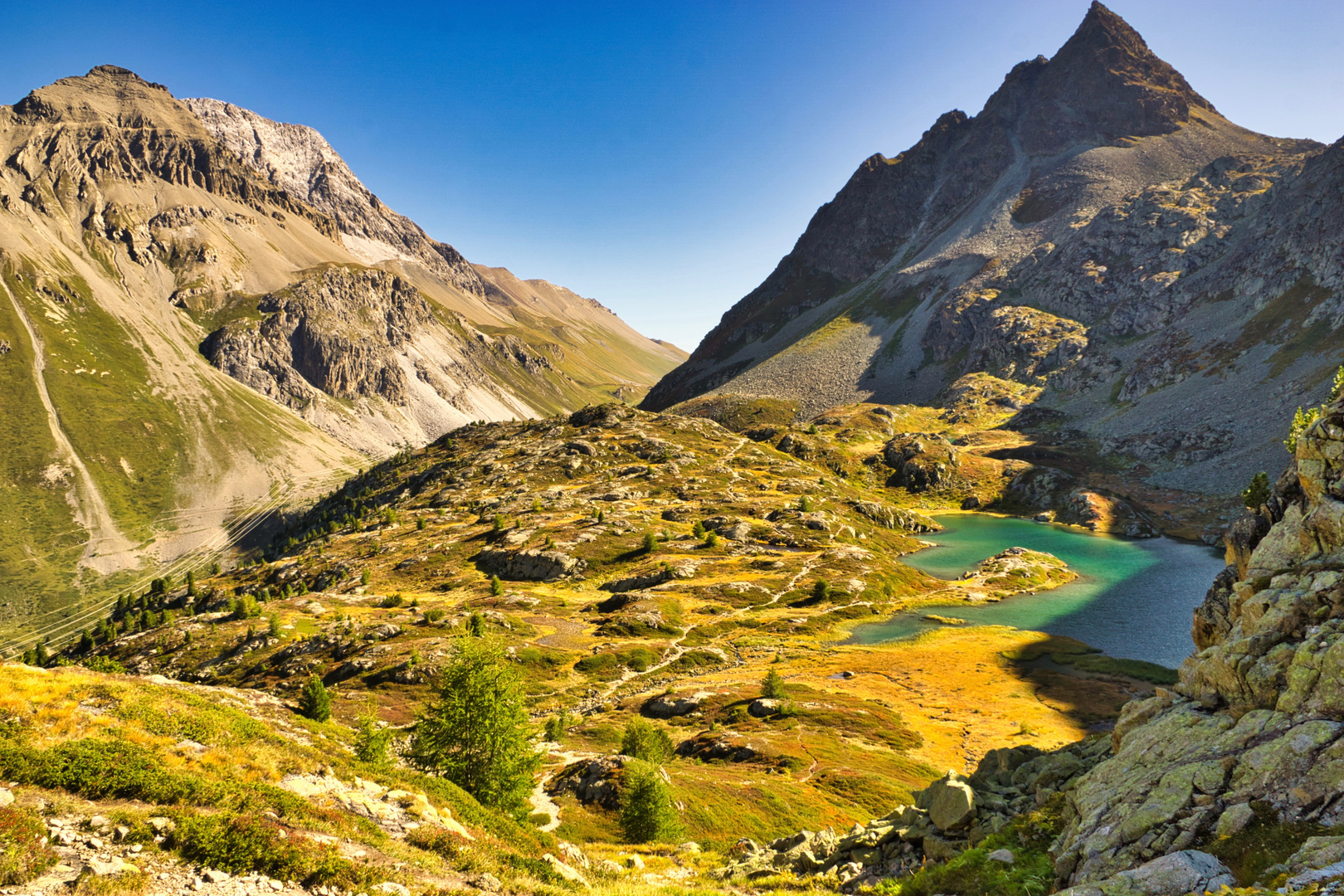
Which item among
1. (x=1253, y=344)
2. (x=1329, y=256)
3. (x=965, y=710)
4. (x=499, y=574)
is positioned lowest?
(x=965, y=710)

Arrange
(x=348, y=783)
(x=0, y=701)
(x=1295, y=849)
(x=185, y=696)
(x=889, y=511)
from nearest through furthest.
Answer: (x=1295, y=849)
(x=0, y=701)
(x=348, y=783)
(x=185, y=696)
(x=889, y=511)

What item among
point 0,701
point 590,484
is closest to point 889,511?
point 590,484

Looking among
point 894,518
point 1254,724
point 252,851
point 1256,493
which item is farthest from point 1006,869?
point 894,518

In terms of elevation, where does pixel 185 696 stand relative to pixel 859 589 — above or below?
above

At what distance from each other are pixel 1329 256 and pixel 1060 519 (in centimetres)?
13313

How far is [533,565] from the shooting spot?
118562 mm

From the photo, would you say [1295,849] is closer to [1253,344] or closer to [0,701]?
[0,701]

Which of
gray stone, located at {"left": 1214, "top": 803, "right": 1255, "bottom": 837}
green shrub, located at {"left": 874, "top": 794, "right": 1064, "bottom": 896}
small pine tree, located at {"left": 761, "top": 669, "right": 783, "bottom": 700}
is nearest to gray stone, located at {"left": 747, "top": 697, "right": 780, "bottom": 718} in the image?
small pine tree, located at {"left": 761, "top": 669, "right": 783, "bottom": 700}

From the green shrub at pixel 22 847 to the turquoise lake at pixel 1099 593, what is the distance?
3782 inches

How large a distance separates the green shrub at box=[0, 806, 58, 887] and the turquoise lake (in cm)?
9606

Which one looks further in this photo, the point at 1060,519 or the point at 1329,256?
the point at 1329,256

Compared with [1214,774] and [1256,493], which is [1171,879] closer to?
[1214,774]

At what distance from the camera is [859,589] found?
4461 inches

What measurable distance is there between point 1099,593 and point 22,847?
14563cm
